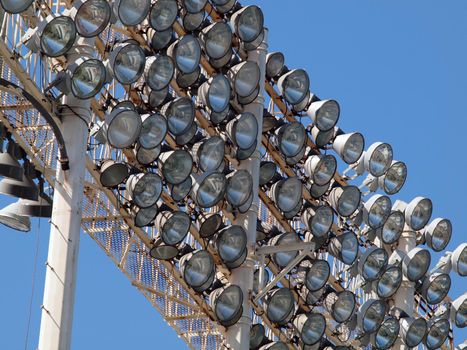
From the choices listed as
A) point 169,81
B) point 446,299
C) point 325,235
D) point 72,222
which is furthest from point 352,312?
point 72,222

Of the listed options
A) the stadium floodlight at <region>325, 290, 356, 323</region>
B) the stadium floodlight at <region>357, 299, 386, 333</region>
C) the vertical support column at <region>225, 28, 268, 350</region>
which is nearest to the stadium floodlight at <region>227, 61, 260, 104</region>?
the vertical support column at <region>225, 28, 268, 350</region>

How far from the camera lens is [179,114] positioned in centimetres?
2953

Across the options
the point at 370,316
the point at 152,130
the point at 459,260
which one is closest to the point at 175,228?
the point at 152,130

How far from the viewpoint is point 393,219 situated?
121 ft

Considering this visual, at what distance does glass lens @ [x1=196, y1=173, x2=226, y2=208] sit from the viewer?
97.9ft

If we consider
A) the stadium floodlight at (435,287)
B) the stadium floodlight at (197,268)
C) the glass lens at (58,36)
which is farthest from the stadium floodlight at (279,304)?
the glass lens at (58,36)

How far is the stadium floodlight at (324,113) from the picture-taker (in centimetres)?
3434

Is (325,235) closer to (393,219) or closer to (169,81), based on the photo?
(393,219)

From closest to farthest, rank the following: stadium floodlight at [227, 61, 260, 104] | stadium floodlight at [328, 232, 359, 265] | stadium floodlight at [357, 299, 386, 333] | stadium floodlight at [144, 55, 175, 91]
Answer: stadium floodlight at [144, 55, 175, 91] → stadium floodlight at [227, 61, 260, 104] → stadium floodlight at [328, 232, 359, 265] → stadium floodlight at [357, 299, 386, 333]

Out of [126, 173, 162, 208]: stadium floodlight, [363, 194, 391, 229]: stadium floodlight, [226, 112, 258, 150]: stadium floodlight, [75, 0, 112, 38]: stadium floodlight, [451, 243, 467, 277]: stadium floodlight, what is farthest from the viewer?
[451, 243, 467, 277]: stadium floodlight

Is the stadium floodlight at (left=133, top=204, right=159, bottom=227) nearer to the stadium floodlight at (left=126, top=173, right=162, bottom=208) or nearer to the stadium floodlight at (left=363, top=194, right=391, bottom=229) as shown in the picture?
the stadium floodlight at (left=126, top=173, right=162, bottom=208)

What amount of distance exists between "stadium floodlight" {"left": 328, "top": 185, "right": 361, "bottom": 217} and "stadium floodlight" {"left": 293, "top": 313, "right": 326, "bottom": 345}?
232 cm

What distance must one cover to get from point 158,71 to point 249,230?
4.21 metres

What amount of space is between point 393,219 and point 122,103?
33.9ft
